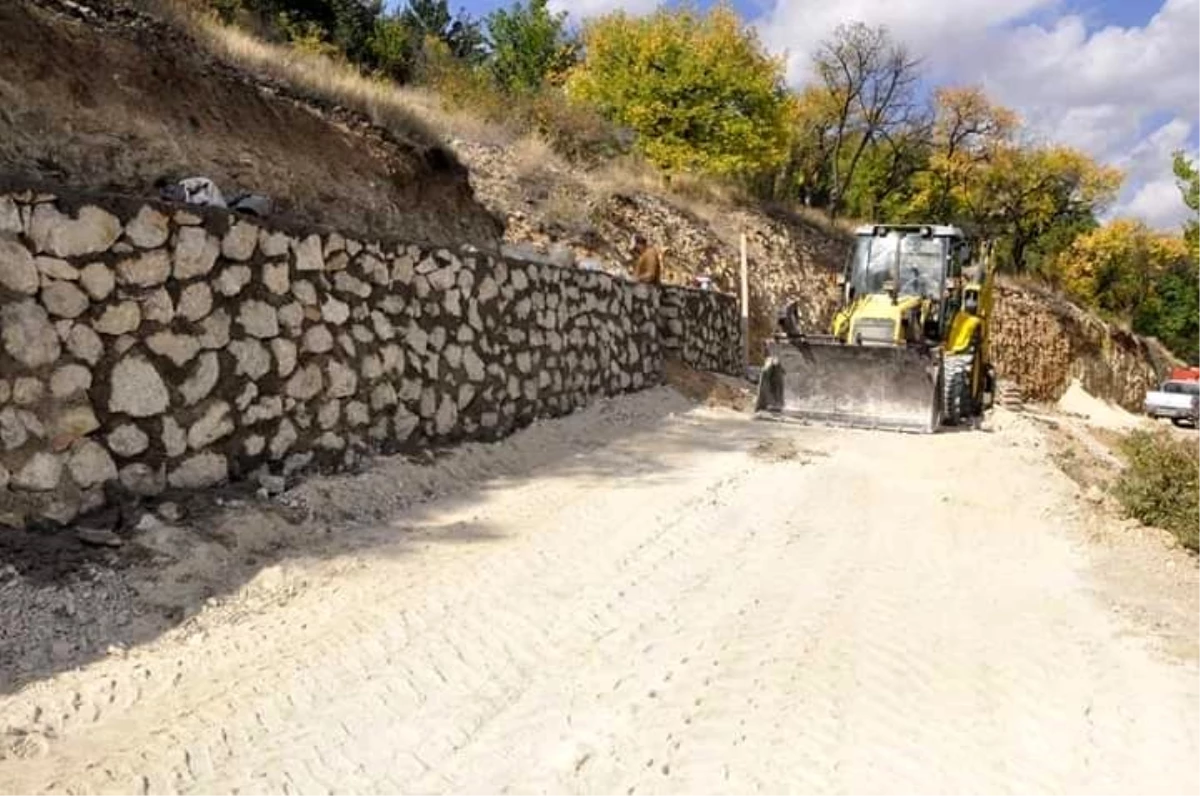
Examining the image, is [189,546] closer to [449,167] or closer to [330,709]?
[330,709]

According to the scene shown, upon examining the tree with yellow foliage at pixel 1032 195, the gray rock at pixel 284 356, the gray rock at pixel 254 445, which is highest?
the tree with yellow foliage at pixel 1032 195

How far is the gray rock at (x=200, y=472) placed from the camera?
4.86 m

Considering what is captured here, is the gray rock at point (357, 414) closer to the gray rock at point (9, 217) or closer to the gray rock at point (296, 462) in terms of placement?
the gray rock at point (296, 462)

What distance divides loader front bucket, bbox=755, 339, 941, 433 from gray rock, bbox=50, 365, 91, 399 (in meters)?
9.08

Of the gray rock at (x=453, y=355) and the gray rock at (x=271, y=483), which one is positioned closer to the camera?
the gray rock at (x=271, y=483)

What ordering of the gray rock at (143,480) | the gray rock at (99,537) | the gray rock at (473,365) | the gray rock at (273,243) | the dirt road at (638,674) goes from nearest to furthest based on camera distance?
1. the dirt road at (638,674)
2. the gray rock at (99,537)
3. the gray rock at (143,480)
4. the gray rock at (273,243)
5. the gray rock at (473,365)

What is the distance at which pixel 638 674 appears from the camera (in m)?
3.81

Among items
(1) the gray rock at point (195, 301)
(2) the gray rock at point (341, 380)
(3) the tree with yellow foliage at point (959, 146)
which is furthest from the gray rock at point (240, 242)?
(3) the tree with yellow foliage at point (959, 146)

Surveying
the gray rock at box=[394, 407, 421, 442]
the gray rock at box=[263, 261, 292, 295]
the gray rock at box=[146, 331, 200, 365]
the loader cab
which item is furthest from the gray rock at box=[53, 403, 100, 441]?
the loader cab

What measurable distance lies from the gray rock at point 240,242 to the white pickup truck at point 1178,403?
31.4m

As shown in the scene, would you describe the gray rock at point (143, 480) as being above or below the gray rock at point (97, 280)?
below

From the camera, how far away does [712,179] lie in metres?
30.3

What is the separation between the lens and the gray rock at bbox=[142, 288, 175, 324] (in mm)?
4707

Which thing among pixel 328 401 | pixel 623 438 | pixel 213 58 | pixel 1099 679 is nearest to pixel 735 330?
pixel 623 438
